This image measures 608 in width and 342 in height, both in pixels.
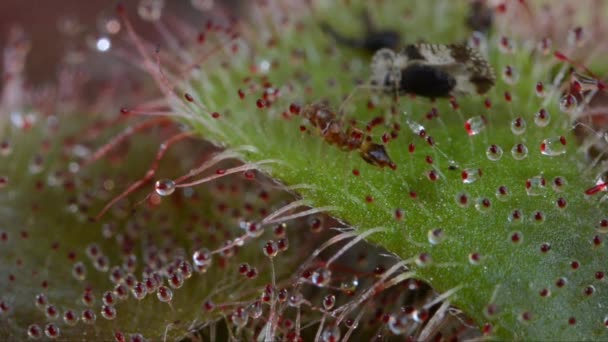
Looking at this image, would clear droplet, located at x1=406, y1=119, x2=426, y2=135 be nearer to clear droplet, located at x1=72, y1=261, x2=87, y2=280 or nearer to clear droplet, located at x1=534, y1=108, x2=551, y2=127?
clear droplet, located at x1=534, y1=108, x2=551, y2=127

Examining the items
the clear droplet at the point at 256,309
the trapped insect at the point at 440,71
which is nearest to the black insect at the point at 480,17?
the trapped insect at the point at 440,71

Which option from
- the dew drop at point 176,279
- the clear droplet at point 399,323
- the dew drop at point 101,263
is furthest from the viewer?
the dew drop at point 101,263

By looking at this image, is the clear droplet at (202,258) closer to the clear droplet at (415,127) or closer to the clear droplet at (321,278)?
the clear droplet at (321,278)

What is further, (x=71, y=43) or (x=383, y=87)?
(x=71, y=43)

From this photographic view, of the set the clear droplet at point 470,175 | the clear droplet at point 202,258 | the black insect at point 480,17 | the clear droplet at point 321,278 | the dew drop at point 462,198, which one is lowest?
the clear droplet at point 202,258

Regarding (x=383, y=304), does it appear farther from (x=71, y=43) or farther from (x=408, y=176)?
(x=71, y=43)

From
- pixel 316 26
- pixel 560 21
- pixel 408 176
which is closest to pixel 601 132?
pixel 408 176

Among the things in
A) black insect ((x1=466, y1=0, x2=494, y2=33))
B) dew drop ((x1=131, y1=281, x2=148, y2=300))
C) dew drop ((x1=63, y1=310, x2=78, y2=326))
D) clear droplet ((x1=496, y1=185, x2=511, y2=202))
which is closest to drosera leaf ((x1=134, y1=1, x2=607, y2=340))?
clear droplet ((x1=496, y1=185, x2=511, y2=202))
